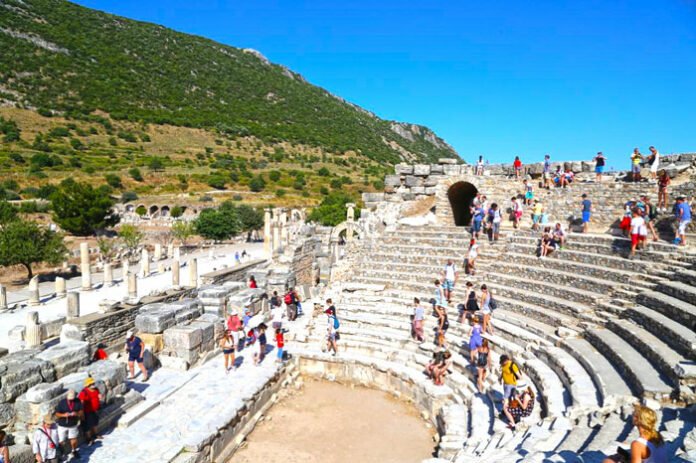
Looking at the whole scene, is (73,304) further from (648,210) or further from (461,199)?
(648,210)

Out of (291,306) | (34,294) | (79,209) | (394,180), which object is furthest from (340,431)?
(79,209)

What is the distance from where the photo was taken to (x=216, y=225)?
40500mm

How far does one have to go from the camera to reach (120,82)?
2945 inches

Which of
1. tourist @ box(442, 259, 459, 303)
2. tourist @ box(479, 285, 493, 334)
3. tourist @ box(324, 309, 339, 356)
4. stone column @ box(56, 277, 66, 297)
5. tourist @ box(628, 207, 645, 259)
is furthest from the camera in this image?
stone column @ box(56, 277, 66, 297)

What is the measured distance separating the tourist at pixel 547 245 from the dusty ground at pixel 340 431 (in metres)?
6.07

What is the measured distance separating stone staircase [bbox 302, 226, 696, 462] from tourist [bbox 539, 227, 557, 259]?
294 mm

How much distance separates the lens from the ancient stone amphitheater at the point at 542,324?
643cm

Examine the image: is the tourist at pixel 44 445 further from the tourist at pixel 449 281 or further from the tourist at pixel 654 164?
the tourist at pixel 654 164

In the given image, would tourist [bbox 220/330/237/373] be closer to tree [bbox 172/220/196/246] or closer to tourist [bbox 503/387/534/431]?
tourist [bbox 503/387/534/431]

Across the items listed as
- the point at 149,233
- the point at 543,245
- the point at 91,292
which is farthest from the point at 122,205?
the point at 543,245

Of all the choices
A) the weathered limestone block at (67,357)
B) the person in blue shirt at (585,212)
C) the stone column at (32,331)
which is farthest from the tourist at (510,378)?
the stone column at (32,331)

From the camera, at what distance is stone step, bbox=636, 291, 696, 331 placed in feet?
25.6

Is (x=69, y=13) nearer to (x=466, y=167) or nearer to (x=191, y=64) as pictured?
(x=191, y=64)

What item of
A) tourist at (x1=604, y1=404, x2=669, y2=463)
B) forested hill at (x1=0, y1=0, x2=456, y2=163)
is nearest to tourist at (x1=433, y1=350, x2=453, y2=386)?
tourist at (x1=604, y1=404, x2=669, y2=463)
